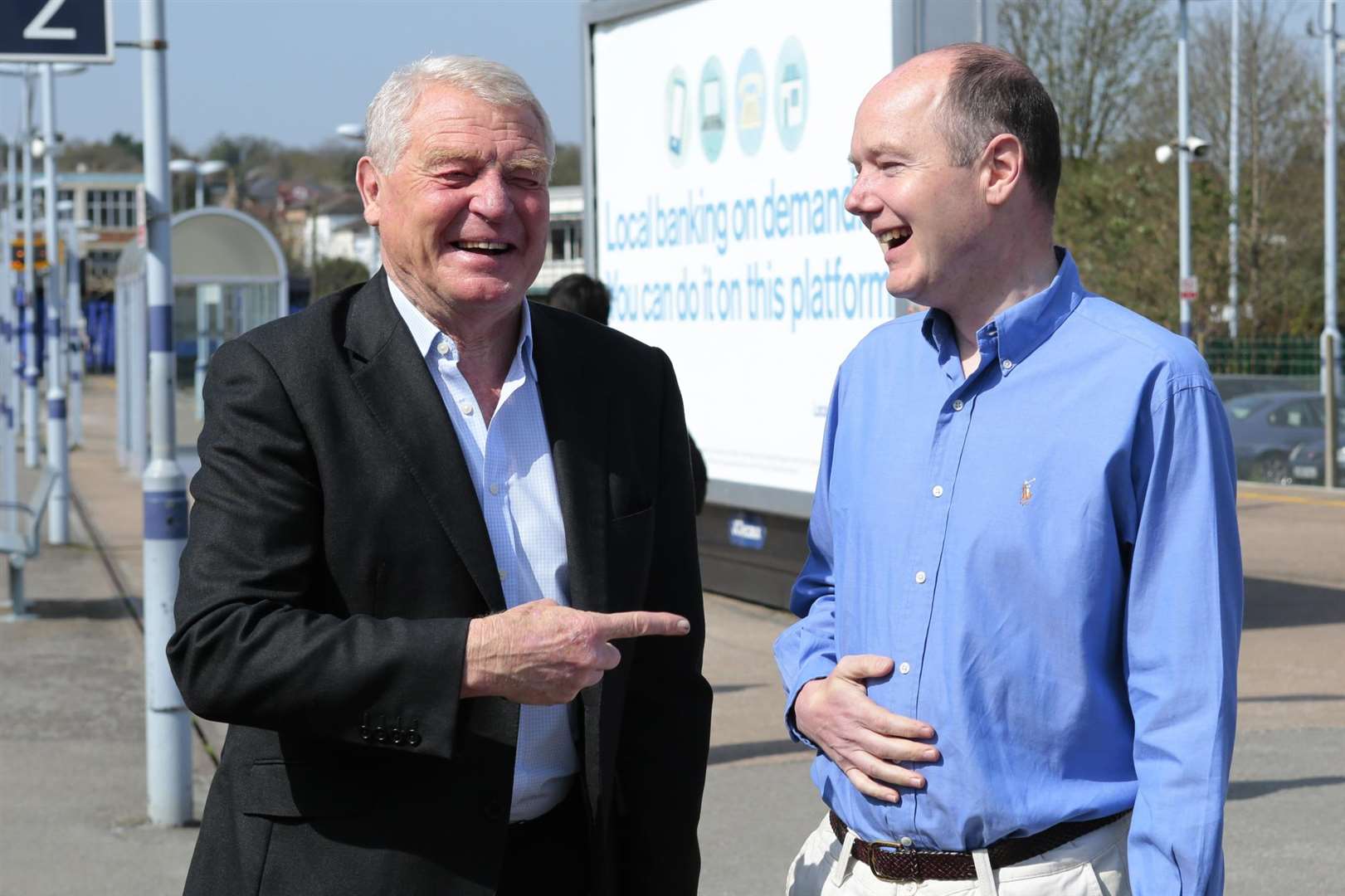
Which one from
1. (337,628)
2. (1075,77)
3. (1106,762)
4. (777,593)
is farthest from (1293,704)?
(1075,77)

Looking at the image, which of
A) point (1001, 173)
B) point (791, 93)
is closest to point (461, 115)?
point (1001, 173)

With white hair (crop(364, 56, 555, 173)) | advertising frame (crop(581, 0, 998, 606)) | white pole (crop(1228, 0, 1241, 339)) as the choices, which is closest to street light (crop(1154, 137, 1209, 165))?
white pole (crop(1228, 0, 1241, 339))

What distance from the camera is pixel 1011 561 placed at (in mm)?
2332

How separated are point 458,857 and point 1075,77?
3368 centimetres

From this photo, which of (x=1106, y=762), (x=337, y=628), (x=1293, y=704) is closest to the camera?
(x=337, y=628)

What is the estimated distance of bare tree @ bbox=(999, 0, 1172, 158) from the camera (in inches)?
1339

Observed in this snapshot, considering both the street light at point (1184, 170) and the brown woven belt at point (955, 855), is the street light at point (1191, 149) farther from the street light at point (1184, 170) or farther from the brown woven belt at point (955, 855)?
the brown woven belt at point (955, 855)

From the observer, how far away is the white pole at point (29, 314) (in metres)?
22.2

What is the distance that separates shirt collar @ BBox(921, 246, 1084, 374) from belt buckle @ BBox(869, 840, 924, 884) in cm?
67

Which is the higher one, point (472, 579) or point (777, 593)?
point (472, 579)

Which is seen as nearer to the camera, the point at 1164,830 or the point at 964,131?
the point at 1164,830

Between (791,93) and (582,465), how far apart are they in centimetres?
743

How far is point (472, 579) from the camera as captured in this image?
2.31 metres

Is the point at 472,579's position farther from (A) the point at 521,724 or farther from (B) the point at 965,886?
(B) the point at 965,886
